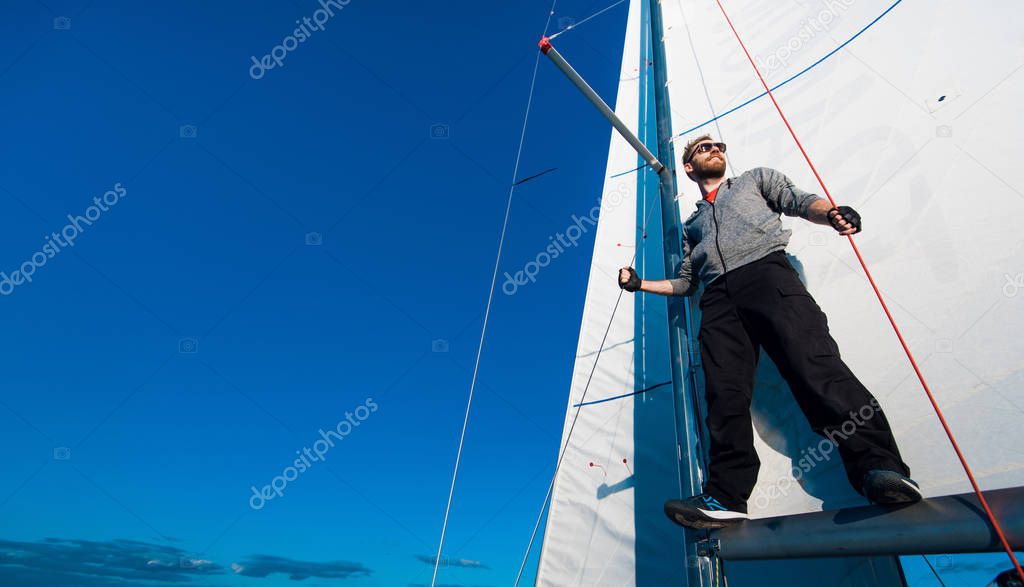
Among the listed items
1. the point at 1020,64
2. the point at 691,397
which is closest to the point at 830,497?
the point at 691,397

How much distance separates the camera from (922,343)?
1456mm

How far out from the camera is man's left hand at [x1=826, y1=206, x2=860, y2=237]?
1302 mm

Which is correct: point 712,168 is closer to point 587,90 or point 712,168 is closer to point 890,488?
point 587,90

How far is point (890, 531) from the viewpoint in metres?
1.04

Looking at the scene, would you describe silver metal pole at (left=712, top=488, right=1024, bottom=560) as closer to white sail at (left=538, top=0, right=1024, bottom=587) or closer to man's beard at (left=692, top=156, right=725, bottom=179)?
white sail at (left=538, top=0, right=1024, bottom=587)

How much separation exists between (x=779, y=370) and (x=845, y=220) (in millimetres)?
428

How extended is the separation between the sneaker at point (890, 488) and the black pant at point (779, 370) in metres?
0.05

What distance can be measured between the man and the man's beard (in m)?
0.11

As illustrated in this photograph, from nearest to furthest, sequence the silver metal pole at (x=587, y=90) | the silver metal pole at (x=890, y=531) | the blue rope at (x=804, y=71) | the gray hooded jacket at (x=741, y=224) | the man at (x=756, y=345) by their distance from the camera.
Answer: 1. the silver metal pole at (x=890, y=531)
2. the man at (x=756, y=345)
3. the gray hooded jacket at (x=741, y=224)
4. the blue rope at (x=804, y=71)
5. the silver metal pole at (x=587, y=90)

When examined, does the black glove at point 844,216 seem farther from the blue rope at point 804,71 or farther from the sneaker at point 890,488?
the blue rope at point 804,71

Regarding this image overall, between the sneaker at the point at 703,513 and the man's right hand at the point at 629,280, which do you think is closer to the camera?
the sneaker at the point at 703,513

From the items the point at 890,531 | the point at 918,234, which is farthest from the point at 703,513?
the point at 918,234

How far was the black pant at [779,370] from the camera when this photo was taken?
1.20 meters

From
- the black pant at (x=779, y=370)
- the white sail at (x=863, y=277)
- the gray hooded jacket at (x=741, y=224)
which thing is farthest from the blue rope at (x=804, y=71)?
the black pant at (x=779, y=370)
